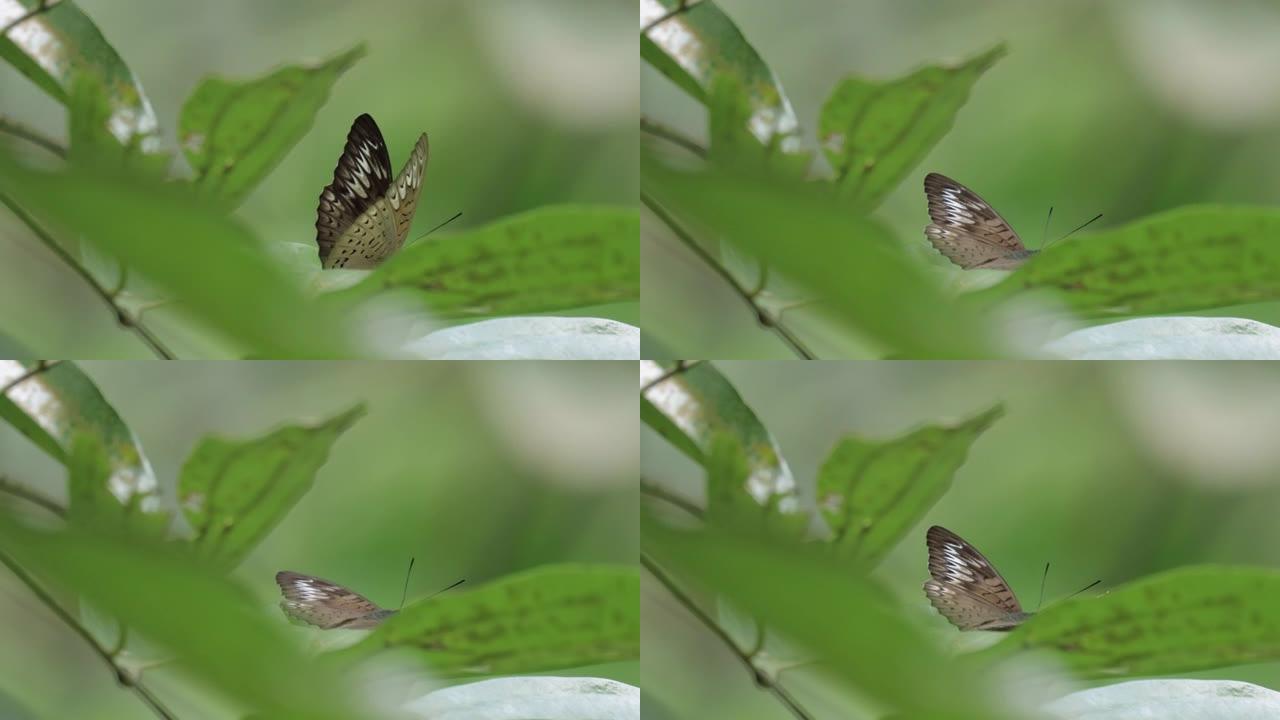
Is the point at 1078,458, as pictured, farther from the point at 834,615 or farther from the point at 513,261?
the point at 513,261

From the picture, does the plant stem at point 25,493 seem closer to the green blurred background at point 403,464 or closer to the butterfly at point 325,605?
the green blurred background at point 403,464

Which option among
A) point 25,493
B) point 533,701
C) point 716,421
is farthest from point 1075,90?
point 25,493

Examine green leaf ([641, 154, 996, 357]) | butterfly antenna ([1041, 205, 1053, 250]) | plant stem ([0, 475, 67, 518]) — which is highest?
butterfly antenna ([1041, 205, 1053, 250])

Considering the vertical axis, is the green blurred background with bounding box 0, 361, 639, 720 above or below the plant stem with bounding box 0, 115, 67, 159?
below

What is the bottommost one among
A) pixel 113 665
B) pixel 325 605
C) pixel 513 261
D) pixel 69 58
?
pixel 113 665

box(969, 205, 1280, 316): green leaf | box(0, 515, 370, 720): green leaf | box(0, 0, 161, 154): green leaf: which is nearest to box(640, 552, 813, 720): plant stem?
box(0, 515, 370, 720): green leaf

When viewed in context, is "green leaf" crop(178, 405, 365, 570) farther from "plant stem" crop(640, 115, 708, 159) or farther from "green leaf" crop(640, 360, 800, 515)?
"plant stem" crop(640, 115, 708, 159)
